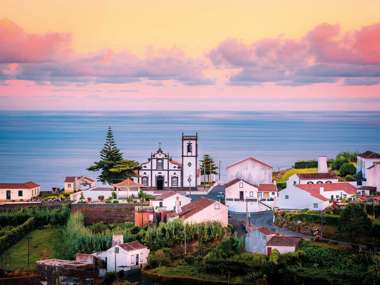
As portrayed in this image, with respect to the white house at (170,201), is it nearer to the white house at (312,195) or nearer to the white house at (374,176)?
the white house at (312,195)

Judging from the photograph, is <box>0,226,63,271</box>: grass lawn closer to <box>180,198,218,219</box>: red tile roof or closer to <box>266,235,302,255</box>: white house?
<box>180,198,218,219</box>: red tile roof

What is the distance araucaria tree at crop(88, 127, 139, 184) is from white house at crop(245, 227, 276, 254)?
10.9m

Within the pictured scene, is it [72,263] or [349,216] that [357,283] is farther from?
[72,263]

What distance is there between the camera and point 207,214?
30625 millimetres

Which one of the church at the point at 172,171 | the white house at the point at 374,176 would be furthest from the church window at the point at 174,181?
the white house at the point at 374,176

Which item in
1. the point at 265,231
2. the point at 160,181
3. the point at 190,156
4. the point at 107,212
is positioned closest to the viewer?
the point at 265,231

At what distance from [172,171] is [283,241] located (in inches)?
467

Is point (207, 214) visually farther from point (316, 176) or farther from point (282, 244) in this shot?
point (316, 176)

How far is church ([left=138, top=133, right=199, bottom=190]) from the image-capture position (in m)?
38.2

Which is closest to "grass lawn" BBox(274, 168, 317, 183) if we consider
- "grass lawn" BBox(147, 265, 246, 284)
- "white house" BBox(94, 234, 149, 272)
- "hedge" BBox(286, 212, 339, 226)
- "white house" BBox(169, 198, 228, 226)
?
"white house" BBox(169, 198, 228, 226)

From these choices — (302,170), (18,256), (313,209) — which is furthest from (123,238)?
(302,170)

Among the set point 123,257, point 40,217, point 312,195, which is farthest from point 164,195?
point 123,257

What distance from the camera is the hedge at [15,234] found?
3014 centimetres

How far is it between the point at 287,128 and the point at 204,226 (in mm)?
81288
